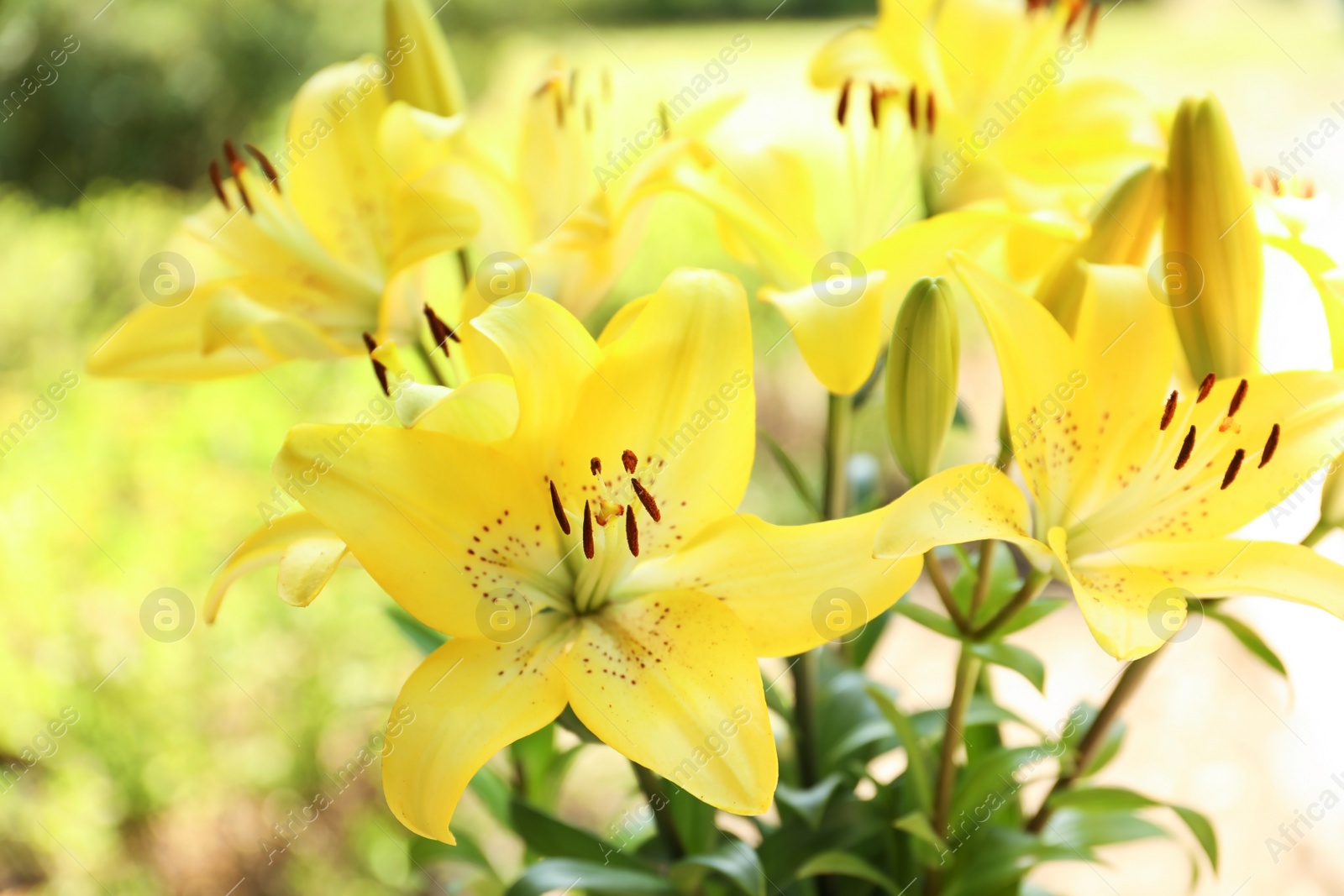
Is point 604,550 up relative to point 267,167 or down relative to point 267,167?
down

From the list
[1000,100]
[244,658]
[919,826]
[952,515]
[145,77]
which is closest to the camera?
[952,515]

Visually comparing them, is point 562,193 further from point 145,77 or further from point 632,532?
point 145,77

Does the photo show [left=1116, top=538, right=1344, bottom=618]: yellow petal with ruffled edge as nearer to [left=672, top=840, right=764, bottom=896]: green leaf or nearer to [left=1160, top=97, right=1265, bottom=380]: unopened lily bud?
[left=1160, top=97, right=1265, bottom=380]: unopened lily bud

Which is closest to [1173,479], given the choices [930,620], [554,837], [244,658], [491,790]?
[930,620]

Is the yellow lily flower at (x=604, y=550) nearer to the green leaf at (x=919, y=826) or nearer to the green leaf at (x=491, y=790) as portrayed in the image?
the green leaf at (x=919, y=826)

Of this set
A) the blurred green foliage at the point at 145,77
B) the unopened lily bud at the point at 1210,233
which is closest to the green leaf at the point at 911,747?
the unopened lily bud at the point at 1210,233

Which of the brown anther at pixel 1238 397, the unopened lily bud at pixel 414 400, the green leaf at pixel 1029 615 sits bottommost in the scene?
the green leaf at pixel 1029 615

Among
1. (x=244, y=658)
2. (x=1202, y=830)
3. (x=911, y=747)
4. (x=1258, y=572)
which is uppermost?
(x=1258, y=572)

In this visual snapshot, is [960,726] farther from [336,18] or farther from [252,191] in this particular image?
[336,18]
